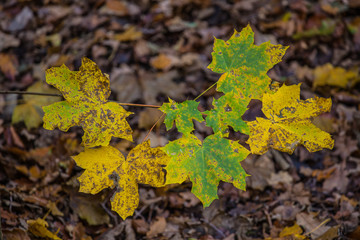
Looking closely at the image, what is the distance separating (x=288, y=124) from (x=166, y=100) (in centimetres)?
172

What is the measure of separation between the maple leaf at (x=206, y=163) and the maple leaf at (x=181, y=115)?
51 mm

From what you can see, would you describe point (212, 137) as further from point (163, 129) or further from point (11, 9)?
point (11, 9)

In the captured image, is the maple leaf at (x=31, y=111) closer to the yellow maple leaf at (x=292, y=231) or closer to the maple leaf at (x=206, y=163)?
the maple leaf at (x=206, y=163)

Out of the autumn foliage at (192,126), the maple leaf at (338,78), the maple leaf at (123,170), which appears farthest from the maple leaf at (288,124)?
the maple leaf at (338,78)

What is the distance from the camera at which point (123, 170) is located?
145cm

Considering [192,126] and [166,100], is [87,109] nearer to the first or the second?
[192,126]

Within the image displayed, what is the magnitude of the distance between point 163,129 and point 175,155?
1.52 m

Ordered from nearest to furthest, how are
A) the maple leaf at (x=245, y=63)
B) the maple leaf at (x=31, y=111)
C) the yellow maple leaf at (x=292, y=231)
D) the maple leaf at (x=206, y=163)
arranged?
1. the maple leaf at (x=206, y=163)
2. the maple leaf at (x=245, y=63)
3. the yellow maple leaf at (x=292, y=231)
4. the maple leaf at (x=31, y=111)

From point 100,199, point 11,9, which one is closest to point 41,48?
point 11,9

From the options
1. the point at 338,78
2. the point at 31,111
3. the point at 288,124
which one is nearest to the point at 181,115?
the point at 288,124

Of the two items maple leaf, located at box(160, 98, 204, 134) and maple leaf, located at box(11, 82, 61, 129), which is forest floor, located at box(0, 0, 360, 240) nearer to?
maple leaf, located at box(11, 82, 61, 129)

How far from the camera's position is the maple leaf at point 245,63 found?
1456mm

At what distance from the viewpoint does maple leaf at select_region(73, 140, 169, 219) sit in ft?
4.64

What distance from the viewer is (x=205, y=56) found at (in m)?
3.40
